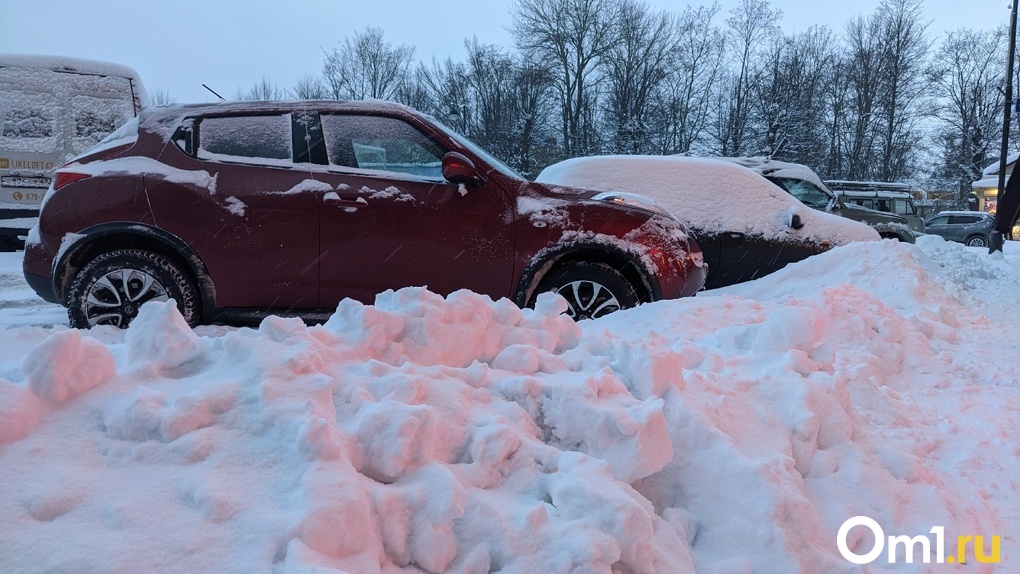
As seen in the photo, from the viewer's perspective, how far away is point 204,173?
13.5 ft

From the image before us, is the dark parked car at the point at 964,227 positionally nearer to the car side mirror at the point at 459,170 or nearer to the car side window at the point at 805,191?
the car side window at the point at 805,191

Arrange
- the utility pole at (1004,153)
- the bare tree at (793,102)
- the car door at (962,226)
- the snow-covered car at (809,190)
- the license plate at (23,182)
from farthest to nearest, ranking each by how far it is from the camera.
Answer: the bare tree at (793,102)
the car door at (962,226)
the utility pole at (1004,153)
the snow-covered car at (809,190)
the license plate at (23,182)

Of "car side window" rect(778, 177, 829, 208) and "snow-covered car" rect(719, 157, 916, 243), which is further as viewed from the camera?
"car side window" rect(778, 177, 829, 208)

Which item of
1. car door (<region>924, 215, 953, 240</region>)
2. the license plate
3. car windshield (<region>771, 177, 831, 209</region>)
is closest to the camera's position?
the license plate

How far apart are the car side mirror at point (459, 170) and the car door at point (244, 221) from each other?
0.85 metres

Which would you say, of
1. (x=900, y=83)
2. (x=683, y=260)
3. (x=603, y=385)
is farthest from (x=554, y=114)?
(x=603, y=385)

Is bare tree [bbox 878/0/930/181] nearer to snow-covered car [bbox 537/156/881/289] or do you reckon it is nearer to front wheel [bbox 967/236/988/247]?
front wheel [bbox 967/236/988/247]

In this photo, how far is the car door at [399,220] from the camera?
4.14 metres

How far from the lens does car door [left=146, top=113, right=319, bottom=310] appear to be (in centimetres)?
405

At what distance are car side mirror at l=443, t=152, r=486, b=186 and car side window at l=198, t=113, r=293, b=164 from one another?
1.01m

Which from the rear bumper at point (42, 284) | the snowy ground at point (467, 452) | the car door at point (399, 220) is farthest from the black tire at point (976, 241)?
the rear bumper at point (42, 284)

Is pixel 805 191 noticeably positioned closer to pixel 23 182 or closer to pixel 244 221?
pixel 244 221

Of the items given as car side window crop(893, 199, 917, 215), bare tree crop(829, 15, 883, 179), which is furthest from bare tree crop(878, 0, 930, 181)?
car side window crop(893, 199, 917, 215)

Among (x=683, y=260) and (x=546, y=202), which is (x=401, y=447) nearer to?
(x=546, y=202)
